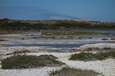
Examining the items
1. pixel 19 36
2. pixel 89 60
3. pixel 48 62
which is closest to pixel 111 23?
pixel 89 60

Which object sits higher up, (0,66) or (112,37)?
(0,66)

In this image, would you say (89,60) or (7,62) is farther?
(89,60)

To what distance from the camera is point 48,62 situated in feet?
63.7

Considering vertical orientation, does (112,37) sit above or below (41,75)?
below

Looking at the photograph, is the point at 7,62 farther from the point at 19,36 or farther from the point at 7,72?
Answer: the point at 19,36

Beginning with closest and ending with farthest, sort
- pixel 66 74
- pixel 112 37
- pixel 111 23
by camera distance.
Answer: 1. pixel 66 74
2. pixel 111 23
3. pixel 112 37

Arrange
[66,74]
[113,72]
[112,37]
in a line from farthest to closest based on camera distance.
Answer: [112,37], [113,72], [66,74]

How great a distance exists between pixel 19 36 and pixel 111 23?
23405 millimetres

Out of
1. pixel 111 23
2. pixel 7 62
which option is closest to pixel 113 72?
pixel 7 62

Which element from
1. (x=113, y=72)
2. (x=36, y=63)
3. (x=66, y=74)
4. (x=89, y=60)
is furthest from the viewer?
(x=89, y=60)

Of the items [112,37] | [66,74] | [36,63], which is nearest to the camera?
[66,74]

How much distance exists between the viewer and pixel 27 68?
18.2 metres

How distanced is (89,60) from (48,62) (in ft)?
9.70

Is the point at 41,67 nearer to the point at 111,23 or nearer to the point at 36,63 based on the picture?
the point at 36,63
